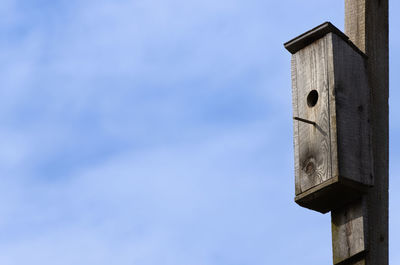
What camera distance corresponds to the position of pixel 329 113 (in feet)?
19.4

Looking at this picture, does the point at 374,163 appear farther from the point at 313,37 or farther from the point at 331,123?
the point at 313,37

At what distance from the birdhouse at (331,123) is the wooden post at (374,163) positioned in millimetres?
50

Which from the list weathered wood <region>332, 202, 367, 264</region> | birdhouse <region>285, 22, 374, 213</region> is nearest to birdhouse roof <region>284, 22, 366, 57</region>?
birdhouse <region>285, 22, 374, 213</region>

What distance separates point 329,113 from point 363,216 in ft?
2.02

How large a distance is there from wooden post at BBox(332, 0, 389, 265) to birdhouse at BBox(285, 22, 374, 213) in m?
0.05

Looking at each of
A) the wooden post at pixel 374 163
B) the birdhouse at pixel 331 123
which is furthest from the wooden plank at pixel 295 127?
the wooden post at pixel 374 163

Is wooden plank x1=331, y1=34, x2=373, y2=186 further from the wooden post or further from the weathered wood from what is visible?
the weathered wood

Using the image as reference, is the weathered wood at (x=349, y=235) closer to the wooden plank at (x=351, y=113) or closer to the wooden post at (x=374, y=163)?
the wooden post at (x=374, y=163)

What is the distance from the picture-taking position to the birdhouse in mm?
5809

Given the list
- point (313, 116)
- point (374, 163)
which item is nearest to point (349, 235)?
point (374, 163)

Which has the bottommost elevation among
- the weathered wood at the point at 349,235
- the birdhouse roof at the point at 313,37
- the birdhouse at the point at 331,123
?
the weathered wood at the point at 349,235

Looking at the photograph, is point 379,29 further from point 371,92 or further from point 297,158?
point 297,158

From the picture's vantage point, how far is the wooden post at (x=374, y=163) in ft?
18.4

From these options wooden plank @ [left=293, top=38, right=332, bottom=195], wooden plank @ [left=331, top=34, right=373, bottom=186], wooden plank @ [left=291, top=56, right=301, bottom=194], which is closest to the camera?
wooden plank @ [left=331, top=34, right=373, bottom=186]
